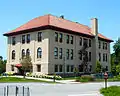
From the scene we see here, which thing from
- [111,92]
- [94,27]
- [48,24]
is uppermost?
[94,27]

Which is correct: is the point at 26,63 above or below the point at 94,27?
below

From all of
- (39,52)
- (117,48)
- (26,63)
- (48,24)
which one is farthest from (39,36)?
(117,48)

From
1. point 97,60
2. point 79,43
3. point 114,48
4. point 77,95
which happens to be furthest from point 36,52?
point 114,48

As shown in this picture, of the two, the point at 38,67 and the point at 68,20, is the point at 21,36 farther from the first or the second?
the point at 68,20

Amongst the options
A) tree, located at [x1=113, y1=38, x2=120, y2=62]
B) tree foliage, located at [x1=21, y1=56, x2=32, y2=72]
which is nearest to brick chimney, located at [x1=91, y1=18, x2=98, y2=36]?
tree foliage, located at [x1=21, y1=56, x2=32, y2=72]

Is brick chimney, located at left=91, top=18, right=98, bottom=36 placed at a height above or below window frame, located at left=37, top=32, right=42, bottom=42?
above

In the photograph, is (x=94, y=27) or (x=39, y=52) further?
(x=94, y=27)

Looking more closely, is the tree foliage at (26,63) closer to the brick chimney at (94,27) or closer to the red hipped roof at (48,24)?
the red hipped roof at (48,24)

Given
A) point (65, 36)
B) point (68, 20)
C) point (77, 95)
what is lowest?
point (77, 95)

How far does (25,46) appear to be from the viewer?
53656 mm

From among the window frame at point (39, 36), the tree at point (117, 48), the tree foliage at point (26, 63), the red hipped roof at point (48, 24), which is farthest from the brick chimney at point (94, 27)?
the tree at point (117, 48)

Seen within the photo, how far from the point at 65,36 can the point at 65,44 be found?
5.36ft

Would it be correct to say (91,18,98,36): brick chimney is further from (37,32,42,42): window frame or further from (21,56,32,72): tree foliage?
(21,56,32,72): tree foliage

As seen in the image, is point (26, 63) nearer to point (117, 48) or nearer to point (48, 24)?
point (48, 24)
